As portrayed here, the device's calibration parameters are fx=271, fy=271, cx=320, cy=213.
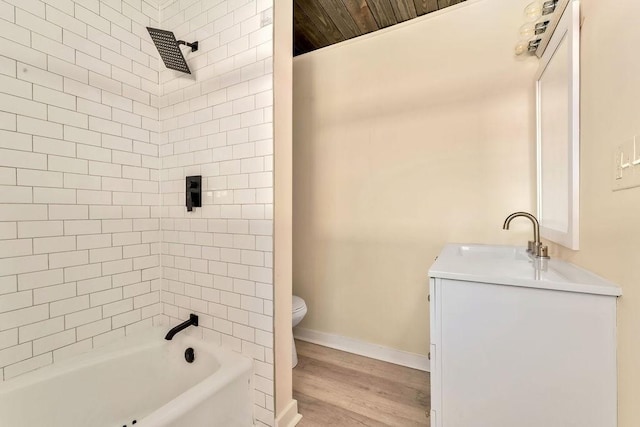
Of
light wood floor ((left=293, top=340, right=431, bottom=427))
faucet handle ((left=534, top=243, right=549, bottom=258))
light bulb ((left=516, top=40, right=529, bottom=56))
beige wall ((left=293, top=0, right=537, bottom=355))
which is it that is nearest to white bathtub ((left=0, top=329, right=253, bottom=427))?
light wood floor ((left=293, top=340, right=431, bottom=427))

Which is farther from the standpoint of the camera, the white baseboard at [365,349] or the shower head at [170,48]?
the white baseboard at [365,349]

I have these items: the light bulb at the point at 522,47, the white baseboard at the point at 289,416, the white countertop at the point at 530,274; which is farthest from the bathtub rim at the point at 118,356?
the light bulb at the point at 522,47

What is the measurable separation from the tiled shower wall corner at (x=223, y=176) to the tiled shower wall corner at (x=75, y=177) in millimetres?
151

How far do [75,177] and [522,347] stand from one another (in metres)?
2.20

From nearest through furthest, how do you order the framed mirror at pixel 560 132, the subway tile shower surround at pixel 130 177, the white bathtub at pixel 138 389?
the framed mirror at pixel 560 132 < the white bathtub at pixel 138 389 < the subway tile shower surround at pixel 130 177

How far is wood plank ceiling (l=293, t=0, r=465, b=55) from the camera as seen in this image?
6.29ft

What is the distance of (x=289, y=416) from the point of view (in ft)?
5.00

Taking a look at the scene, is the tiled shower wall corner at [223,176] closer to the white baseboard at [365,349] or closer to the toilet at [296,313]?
the toilet at [296,313]

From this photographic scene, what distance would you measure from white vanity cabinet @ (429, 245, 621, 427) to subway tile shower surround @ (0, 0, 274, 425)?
0.85m

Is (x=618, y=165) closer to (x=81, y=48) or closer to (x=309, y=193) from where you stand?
(x=309, y=193)

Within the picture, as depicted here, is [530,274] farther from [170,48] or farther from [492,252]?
[170,48]

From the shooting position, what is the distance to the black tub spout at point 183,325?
5.27 ft

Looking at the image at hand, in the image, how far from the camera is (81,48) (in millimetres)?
1516

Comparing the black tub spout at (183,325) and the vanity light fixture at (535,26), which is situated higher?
the vanity light fixture at (535,26)
